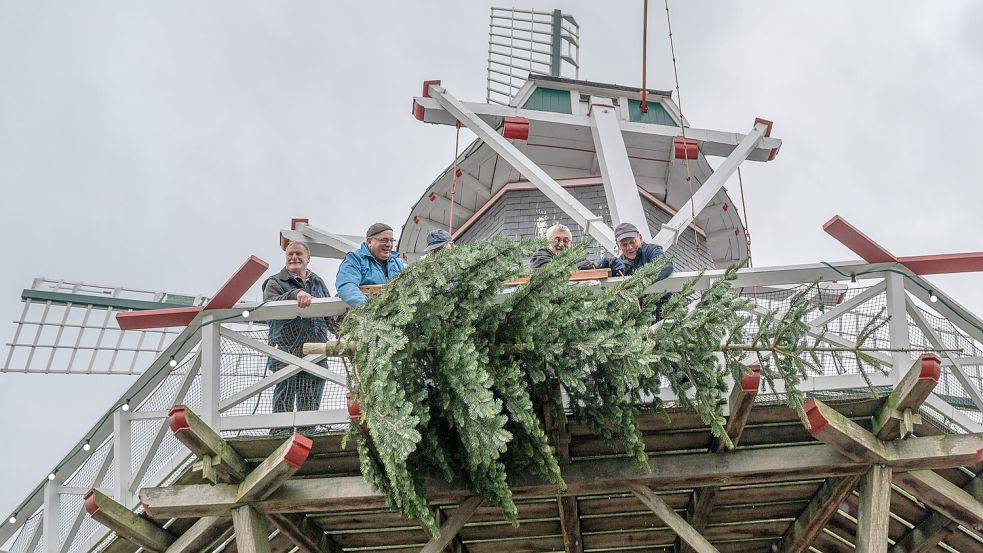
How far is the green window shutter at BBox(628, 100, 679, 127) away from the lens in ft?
49.5

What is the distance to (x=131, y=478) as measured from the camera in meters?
9.98

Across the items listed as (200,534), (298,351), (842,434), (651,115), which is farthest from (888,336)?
(651,115)

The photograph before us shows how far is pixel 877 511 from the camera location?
9.16 metres

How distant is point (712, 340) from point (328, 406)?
293 centimetres

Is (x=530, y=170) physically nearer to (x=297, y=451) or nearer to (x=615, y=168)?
(x=615, y=168)

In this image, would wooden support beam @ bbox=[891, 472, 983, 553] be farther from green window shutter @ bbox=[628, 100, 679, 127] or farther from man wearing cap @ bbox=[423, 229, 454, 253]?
green window shutter @ bbox=[628, 100, 679, 127]

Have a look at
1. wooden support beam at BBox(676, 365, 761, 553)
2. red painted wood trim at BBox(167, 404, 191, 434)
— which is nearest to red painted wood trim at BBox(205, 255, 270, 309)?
red painted wood trim at BBox(167, 404, 191, 434)

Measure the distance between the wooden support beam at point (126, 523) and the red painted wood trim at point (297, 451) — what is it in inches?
62.1

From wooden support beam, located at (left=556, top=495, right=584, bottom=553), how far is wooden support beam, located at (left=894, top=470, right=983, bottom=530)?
8.35 ft

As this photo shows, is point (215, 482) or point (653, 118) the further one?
point (653, 118)

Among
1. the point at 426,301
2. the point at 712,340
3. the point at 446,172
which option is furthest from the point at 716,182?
the point at 426,301

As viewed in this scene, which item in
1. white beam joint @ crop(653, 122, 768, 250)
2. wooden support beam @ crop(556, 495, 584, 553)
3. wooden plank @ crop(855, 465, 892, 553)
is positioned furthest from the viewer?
white beam joint @ crop(653, 122, 768, 250)

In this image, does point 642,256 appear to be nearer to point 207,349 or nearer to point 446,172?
point 207,349

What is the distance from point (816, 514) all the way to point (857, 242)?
241cm
